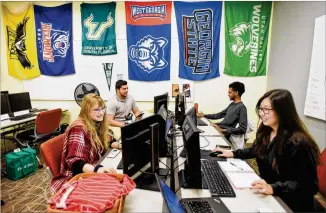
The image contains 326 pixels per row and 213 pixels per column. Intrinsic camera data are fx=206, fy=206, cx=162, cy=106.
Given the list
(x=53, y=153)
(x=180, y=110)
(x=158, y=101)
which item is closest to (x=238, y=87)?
Result: (x=180, y=110)

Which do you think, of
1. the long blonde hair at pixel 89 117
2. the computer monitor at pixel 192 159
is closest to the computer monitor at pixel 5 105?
the long blonde hair at pixel 89 117

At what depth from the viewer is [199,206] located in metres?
1.07

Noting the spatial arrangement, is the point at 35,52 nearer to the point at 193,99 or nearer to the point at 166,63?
the point at 166,63

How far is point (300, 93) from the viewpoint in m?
3.15

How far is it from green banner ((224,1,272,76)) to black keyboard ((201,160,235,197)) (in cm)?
304

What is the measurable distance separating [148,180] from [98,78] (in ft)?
11.1

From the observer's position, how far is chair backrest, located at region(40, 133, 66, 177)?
1.50 m

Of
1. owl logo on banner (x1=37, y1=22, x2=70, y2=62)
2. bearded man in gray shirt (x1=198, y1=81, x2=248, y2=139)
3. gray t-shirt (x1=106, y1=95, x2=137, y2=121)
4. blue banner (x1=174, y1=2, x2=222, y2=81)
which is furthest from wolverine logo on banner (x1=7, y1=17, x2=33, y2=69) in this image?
bearded man in gray shirt (x1=198, y1=81, x2=248, y2=139)

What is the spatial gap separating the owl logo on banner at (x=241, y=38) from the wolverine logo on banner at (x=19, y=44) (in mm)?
4173

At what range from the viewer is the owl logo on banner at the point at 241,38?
4.03m

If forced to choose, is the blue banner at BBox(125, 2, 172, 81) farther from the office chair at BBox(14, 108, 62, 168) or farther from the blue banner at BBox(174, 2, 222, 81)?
the office chair at BBox(14, 108, 62, 168)

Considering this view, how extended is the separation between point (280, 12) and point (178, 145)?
11.0 ft

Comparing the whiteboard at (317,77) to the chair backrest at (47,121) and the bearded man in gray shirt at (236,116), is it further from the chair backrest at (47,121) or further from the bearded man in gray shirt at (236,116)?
the chair backrest at (47,121)

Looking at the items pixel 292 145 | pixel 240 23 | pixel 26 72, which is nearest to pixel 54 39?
pixel 26 72
